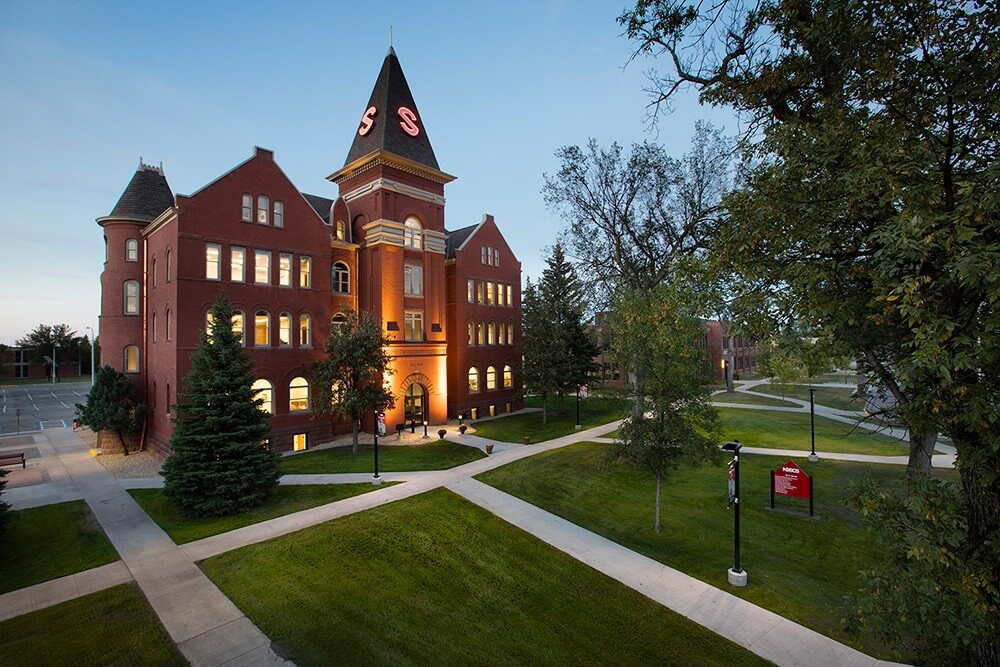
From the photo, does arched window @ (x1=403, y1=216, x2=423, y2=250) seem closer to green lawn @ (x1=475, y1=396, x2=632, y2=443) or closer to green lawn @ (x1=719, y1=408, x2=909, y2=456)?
green lawn @ (x1=475, y1=396, x2=632, y2=443)

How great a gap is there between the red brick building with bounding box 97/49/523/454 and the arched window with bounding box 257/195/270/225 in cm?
6

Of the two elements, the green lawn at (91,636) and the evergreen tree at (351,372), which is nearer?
the green lawn at (91,636)

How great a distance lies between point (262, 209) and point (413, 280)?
9.44m

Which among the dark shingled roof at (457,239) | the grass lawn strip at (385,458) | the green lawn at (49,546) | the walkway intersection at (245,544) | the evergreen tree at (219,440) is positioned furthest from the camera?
the dark shingled roof at (457,239)

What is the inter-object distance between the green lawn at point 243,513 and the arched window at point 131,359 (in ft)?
36.7

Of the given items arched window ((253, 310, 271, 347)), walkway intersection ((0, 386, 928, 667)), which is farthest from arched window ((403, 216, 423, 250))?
walkway intersection ((0, 386, 928, 667))

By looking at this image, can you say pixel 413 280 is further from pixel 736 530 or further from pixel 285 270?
pixel 736 530

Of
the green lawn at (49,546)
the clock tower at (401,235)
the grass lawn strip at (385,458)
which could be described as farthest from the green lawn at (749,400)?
the green lawn at (49,546)

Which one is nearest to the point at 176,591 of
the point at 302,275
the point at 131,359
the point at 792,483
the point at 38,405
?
the point at 302,275

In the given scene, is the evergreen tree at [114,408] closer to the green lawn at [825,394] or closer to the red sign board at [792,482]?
the red sign board at [792,482]

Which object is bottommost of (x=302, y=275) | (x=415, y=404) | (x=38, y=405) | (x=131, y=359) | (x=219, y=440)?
(x=38, y=405)

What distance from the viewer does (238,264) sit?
2272 cm

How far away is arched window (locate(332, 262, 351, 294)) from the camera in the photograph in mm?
27547

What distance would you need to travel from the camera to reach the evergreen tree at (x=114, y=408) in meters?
23.7
